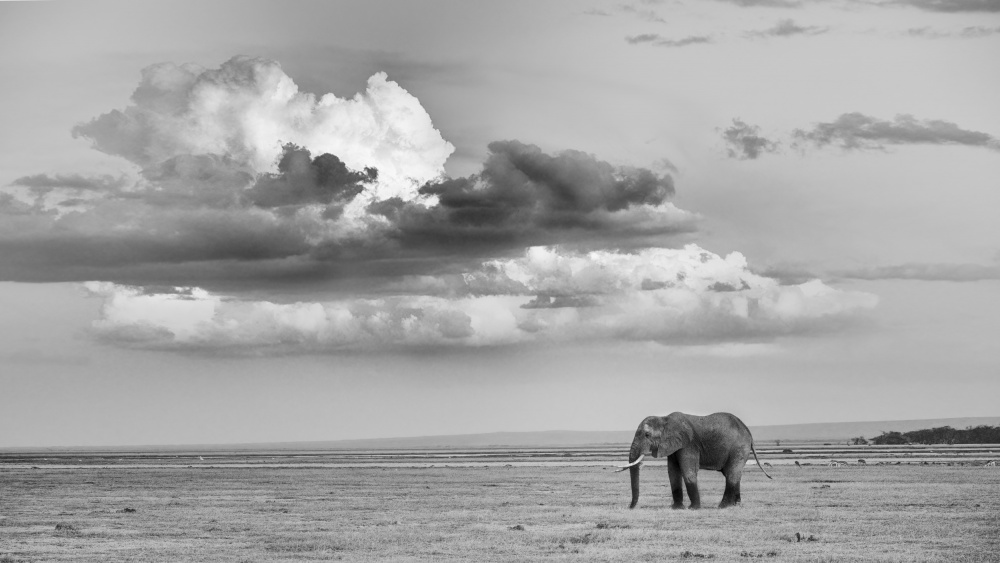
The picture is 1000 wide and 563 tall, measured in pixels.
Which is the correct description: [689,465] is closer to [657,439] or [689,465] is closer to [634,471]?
[657,439]

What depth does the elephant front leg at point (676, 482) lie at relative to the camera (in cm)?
4094

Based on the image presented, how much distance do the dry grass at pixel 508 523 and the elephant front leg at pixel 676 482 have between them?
1.71ft

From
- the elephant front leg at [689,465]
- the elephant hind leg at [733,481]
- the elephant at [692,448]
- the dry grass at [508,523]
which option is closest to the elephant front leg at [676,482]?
the elephant at [692,448]

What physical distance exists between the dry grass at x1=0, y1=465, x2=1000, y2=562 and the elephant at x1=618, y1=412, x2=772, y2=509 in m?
1.11

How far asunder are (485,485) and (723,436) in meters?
22.2

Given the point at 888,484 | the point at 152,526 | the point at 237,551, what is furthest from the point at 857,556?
A: the point at 888,484

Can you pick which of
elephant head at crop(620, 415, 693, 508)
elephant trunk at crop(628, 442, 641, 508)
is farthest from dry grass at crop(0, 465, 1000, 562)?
elephant head at crop(620, 415, 693, 508)

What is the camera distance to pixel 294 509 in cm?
4428

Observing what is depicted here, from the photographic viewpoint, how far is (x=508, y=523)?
36.5 m

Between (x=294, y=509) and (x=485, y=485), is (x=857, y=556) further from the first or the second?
(x=485, y=485)

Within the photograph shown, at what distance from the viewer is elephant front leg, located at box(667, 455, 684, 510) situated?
4094cm

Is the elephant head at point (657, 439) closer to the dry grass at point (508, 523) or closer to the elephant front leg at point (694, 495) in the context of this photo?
the elephant front leg at point (694, 495)

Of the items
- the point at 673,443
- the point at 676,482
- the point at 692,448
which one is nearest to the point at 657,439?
the point at 673,443

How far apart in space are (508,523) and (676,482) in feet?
25.0
